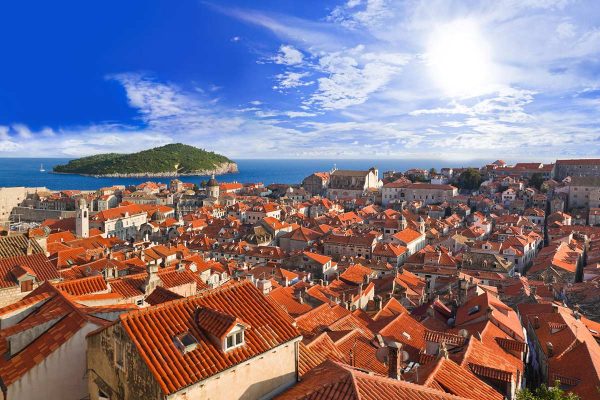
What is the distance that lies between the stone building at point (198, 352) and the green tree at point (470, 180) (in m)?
110

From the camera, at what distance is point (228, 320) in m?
7.33

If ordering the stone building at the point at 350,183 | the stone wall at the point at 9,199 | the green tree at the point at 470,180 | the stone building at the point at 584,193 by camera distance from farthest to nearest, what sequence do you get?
the stone building at the point at 350,183
the green tree at the point at 470,180
the stone wall at the point at 9,199
the stone building at the point at 584,193

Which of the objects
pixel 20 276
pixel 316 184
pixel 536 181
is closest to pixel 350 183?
pixel 316 184

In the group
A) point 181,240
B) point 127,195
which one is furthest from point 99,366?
point 127,195

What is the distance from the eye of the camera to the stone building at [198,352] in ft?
22.1

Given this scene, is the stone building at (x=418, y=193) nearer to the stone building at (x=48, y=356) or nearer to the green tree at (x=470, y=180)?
the green tree at (x=470, y=180)

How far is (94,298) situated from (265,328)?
24.2ft

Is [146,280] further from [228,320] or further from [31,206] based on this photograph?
[31,206]

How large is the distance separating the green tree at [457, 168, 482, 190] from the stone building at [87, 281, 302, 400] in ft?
360

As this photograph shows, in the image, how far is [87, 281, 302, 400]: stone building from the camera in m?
6.75

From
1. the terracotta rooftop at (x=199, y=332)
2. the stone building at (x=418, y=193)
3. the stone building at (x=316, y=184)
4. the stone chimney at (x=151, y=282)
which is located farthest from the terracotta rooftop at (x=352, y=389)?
the stone building at (x=316, y=184)

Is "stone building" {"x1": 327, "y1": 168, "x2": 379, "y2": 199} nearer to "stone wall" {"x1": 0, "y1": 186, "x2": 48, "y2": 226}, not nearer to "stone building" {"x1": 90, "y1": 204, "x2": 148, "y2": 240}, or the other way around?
"stone building" {"x1": 90, "y1": 204, "x2": 148, "y2": 240}

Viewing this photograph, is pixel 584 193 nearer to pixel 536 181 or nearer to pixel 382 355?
pixel 536 181

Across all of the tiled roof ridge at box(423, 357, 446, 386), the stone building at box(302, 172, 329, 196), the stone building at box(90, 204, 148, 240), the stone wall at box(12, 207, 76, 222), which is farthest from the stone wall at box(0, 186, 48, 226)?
the tiled roof ridge at box(423, 357, 446, 386)
